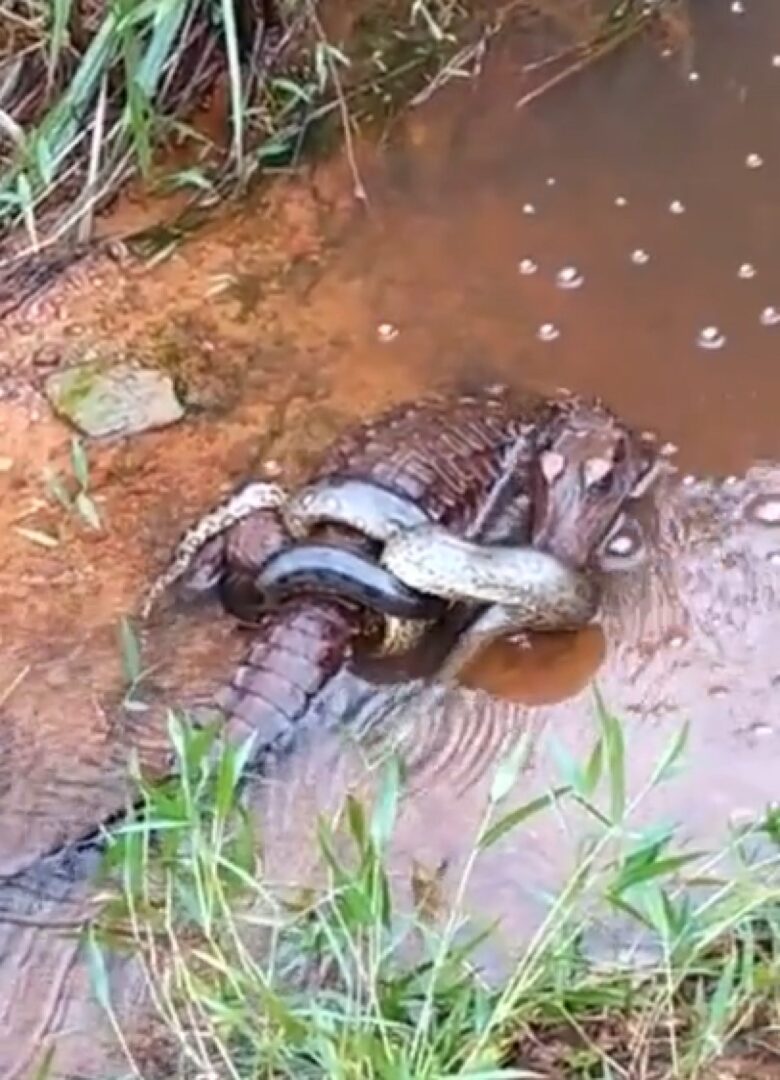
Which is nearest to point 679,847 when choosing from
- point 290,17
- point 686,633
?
point 686,633

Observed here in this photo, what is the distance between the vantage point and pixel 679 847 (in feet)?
8.44

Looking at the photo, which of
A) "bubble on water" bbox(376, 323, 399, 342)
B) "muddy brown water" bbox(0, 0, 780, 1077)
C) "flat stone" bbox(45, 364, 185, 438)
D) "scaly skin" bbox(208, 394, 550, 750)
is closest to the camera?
"muddy brown water" bbox(0, 0, 780, 1077)

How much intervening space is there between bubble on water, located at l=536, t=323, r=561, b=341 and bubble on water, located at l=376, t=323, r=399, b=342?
24 centimetres

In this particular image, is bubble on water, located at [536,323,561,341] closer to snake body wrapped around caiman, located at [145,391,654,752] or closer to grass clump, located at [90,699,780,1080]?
snake body wrapped around caiman, located at [145,391,654,752]

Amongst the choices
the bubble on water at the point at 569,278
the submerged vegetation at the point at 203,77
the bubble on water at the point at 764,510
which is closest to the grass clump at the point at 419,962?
the bubble on water at the point at 764,510

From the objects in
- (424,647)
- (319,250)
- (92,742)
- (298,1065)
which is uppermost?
(319,250)

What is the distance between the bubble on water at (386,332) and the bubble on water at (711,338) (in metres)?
0.50

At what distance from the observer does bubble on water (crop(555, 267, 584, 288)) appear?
3.33m

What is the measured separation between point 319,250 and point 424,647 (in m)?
0.88

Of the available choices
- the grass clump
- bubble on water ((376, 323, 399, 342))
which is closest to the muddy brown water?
bubble on water ((376, 323, 399, 342))

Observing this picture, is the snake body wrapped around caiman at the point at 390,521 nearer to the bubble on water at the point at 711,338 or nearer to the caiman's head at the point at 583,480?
the caiman's head at the point at 583,480

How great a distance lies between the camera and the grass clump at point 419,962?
2.09 m

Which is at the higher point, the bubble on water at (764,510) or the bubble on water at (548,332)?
the bubble on water at (548,332)

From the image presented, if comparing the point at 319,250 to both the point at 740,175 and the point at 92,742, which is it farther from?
the point at 92,742
